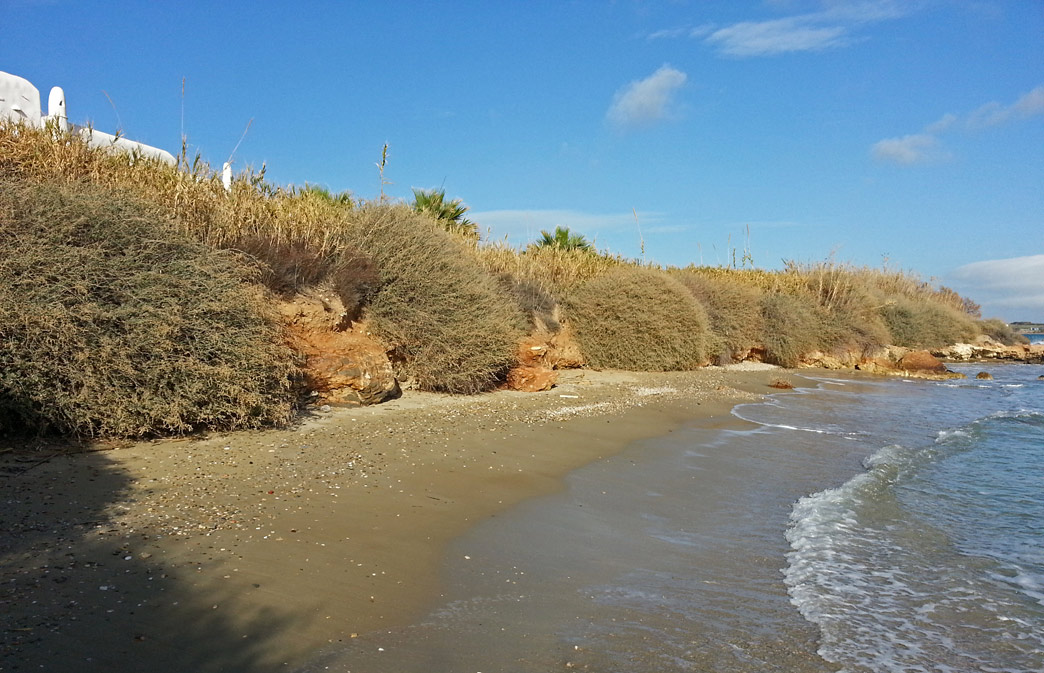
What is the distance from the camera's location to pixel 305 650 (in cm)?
355

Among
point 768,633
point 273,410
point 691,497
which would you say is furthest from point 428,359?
point 768,633

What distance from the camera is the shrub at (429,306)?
11.7 meters

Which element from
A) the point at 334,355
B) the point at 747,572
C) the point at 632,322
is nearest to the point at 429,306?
the point at 334,355

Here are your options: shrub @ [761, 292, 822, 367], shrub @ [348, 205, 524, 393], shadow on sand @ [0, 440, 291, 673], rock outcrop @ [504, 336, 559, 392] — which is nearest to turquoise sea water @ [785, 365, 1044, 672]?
shadow on sand @ [0, 440, 291, 673]

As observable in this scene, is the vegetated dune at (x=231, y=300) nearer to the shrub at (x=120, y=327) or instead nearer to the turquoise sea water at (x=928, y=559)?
the shrub at (x=120, y=327)

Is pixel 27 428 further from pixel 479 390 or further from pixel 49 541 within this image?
pixel 479 390

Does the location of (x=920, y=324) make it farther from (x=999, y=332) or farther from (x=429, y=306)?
(x=429, y=306)

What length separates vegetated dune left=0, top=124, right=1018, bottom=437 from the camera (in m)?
6.83

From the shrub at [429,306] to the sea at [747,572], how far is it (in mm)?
3542

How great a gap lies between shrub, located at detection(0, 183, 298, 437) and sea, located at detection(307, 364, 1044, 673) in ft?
11.3

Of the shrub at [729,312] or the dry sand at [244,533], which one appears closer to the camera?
the dry sand at [244,533]

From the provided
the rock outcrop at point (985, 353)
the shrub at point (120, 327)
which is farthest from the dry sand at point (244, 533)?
the rock outcrop at point (985, 353)

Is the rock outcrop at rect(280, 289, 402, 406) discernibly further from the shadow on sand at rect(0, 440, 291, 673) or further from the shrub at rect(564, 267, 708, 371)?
the shrub at rect(564, 267, 708, 371)

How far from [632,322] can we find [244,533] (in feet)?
45.4
